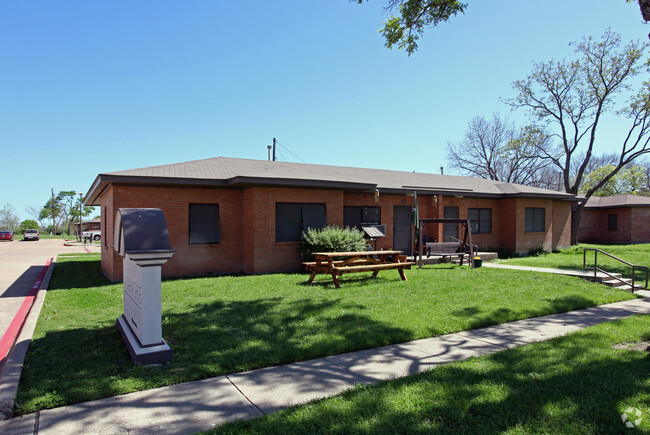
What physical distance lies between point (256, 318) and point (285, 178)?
6.21 metres

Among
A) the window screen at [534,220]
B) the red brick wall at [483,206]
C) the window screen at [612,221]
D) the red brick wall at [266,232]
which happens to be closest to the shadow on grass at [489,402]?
the red brick wall at [266,232]

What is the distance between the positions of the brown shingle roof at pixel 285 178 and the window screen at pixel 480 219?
0.94 meters

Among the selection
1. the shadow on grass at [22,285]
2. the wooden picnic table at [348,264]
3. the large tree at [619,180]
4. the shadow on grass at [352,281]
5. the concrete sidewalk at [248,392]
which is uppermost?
the large tree at [619,180]

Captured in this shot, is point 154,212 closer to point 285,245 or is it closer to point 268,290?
point 268,290

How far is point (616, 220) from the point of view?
29.1 m

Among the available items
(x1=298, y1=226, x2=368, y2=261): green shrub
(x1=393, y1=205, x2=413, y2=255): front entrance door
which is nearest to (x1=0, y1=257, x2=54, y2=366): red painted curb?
(x1=298, y1=226, x2=368, y2=261): green shrub

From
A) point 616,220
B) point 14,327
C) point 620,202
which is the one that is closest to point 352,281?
point 14,327

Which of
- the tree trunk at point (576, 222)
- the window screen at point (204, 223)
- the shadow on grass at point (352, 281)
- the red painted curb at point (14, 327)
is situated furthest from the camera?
the tree trunk at point (576, 222)

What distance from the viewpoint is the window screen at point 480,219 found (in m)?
18.8

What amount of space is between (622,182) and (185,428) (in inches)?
2350

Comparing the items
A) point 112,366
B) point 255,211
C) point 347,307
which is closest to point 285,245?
point 255,211

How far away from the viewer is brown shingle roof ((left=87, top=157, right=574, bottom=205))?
11.5 metres

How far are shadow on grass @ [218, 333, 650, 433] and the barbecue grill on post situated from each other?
204 cm

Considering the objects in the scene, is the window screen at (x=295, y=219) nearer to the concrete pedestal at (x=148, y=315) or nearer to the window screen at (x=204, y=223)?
the window screen at (x=204, y=223)
